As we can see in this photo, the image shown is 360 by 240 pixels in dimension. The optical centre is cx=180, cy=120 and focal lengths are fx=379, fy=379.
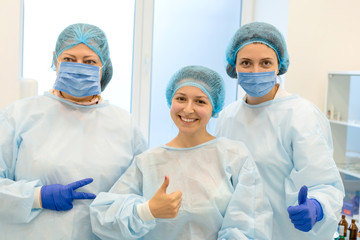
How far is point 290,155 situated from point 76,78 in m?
0.98

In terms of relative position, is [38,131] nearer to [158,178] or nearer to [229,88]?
[158,178]

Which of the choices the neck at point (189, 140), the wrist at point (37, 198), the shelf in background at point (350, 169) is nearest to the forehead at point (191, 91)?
the neck at point (189, 140)

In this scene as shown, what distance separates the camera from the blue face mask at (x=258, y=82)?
5.44 ft

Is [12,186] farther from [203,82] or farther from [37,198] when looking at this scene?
[203,82]

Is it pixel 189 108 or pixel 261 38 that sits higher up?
pixel 261 38

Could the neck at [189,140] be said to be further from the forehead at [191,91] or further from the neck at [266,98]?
the neck at [266,98]

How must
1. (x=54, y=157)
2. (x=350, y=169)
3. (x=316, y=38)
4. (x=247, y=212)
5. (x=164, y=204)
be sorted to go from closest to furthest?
(x=164, y=204), (x=247, y=212), (x=54, y=157), (x=350, y=169), (x=316, y=38)

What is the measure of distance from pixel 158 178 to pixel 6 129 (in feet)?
2.12

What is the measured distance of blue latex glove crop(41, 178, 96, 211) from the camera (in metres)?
1.43

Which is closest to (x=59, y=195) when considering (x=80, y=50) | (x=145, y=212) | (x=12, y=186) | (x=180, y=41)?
(x=12, y=186)

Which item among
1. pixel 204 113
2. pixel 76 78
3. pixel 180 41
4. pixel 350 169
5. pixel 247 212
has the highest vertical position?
pixel 180 41

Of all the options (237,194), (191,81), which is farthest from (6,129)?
(237,194)

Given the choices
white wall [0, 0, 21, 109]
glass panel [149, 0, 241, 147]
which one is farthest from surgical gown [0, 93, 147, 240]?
glass panel [149, 0, 241, 147]

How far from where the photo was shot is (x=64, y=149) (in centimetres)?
156
